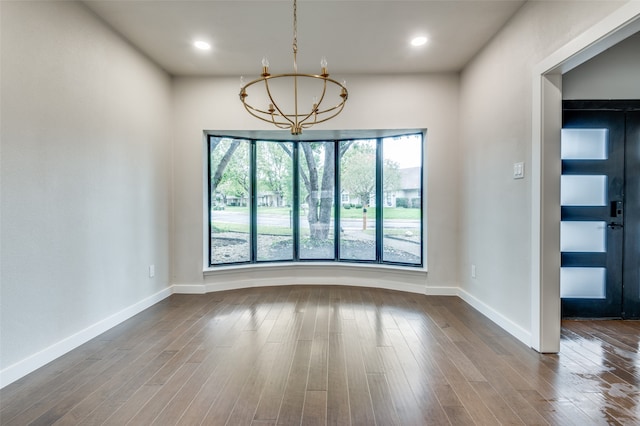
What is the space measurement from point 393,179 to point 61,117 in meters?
3.69

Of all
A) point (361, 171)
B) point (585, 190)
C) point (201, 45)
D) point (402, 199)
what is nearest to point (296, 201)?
point (361, 171)

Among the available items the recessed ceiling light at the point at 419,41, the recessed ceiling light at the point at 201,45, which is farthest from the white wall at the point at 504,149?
the recessed ceiling light at the point at 201,45

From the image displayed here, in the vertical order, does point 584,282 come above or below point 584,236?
below

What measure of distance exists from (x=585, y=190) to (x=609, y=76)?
1.10 meters

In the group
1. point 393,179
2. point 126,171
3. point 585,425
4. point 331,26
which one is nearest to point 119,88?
point 126,171

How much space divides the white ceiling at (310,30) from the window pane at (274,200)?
122 cm

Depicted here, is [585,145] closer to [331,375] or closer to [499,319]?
[499,319]

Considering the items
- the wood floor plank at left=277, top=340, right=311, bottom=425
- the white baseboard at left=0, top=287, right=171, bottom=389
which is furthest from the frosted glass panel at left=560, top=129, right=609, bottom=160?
the white baseboard at left=0, top=287, right=171, bottom=389

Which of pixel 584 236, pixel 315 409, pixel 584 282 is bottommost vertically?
pixel 315 409

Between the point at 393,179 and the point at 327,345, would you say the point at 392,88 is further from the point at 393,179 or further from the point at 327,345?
the point at 327,345

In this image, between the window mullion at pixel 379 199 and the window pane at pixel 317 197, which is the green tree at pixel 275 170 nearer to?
the window pane at pixel 317 197

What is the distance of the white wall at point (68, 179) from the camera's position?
209 cm

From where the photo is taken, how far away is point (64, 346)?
2465 mm

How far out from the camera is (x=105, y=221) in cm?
294
